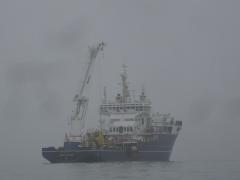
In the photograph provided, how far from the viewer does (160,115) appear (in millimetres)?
135000

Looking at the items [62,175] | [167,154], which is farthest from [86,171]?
[167,154]

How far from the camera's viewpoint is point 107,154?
120 m

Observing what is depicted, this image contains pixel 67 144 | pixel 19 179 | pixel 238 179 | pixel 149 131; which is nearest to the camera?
pixel 238 179

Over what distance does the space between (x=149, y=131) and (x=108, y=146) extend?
35.6 ft

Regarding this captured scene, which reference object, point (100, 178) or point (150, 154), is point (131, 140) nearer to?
point (150, 154)

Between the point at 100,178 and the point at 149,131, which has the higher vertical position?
the point at 149,131

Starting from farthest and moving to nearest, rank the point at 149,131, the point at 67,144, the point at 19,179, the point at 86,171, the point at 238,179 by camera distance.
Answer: the point at 149,131 < the point at 67,144 < the point at 86,171 < the point at 19,179 < the point at 238,179

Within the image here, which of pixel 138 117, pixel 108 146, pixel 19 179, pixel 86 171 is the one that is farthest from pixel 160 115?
pixel 19 179

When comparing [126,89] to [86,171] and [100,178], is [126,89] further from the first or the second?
[100,178]

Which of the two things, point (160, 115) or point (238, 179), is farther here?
point (160, 115)

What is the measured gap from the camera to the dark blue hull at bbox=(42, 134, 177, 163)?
11925 centimetres

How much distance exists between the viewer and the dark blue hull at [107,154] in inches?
4695

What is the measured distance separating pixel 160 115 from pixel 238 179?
54861 millimetres

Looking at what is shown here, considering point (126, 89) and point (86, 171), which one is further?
point (126, 89)
